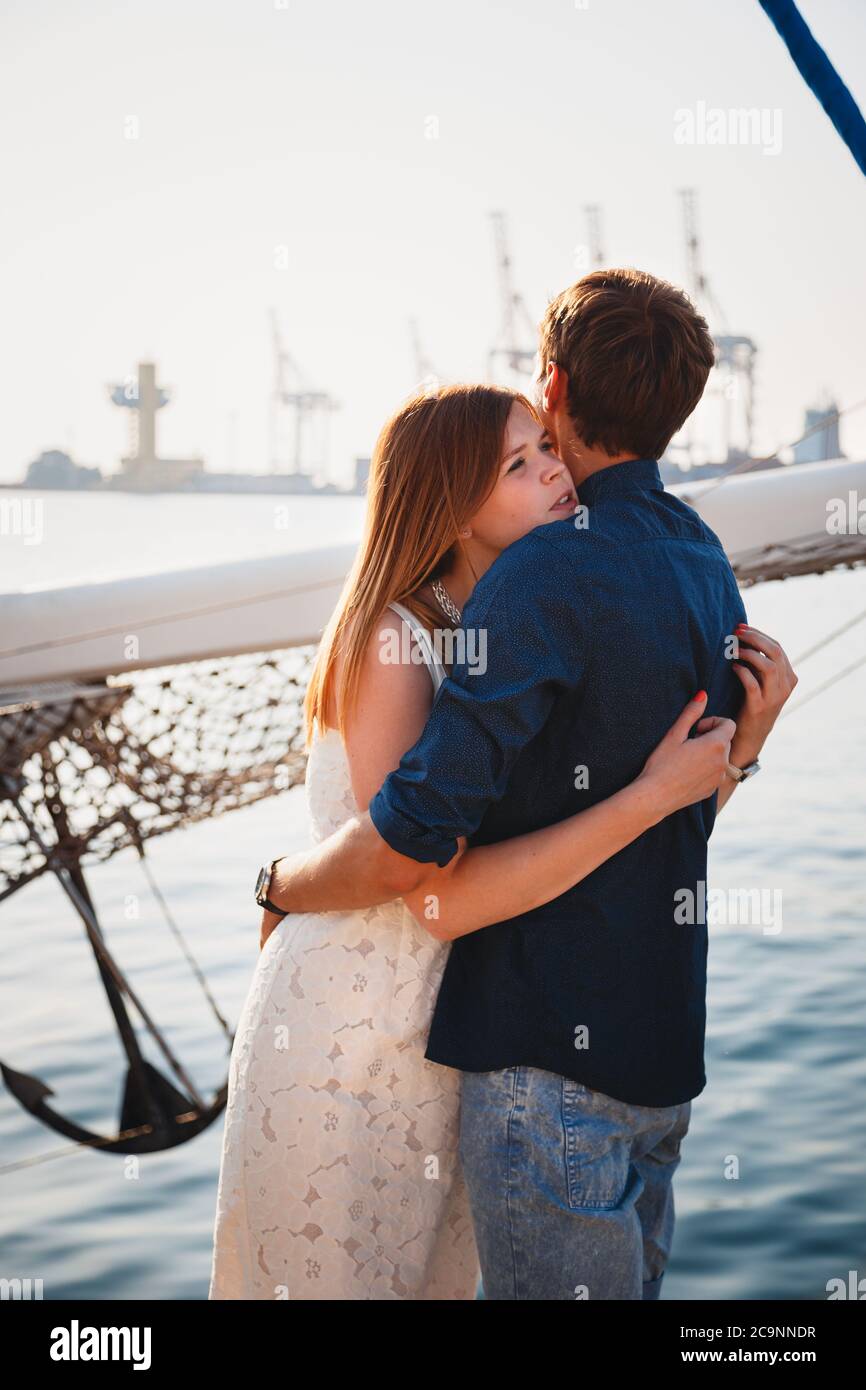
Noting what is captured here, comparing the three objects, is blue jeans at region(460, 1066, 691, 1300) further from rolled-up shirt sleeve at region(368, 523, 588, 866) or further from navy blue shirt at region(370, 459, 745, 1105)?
rolled-up shirt sleeve at region(368, 523, 588, 866)

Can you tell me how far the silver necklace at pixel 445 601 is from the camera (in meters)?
1.75

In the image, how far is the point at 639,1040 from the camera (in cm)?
166

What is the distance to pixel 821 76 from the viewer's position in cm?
150

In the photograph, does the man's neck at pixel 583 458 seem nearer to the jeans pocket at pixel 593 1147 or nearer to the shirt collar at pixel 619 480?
the shirt collar at pixel 619 480

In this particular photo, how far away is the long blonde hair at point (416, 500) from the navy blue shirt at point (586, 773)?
0.13 m

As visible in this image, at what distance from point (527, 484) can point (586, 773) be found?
13.0 inches

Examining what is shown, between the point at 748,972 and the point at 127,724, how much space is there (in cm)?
490

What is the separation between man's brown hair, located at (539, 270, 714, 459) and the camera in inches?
63.1

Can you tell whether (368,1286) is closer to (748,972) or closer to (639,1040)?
(639,1040)

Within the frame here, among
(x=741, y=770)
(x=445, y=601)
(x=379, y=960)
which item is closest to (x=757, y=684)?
(x=741, y=770)

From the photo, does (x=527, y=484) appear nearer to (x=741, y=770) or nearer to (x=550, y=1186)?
(x=741, y=770)

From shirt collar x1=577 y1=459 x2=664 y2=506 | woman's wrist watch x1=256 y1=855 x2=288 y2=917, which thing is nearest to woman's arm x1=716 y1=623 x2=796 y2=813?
shirt collar x1=577 y1=459 x2=664 y2=506

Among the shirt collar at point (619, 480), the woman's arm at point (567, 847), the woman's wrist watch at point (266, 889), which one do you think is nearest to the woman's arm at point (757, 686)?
the woman's arm at point (567, 847)
